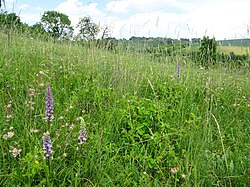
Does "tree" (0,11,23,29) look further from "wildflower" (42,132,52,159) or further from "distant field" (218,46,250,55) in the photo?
"distant field" (218,46,250,55)

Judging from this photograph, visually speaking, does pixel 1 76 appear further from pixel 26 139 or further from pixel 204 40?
pixel 204 40

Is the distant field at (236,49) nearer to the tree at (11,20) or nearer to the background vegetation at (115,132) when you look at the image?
the background vegetation at (115,132)

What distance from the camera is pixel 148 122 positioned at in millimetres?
2590

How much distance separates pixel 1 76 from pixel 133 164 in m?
2.00

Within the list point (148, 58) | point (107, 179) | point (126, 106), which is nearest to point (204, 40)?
point (148, 58)

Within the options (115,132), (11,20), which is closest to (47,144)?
(115,132)

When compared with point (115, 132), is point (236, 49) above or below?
above

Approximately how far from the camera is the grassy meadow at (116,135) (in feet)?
6.26

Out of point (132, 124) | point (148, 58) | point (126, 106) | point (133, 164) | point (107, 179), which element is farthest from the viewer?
point (148, 58)

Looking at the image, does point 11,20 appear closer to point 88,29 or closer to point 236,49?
point 88,29

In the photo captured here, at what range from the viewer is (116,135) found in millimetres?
2488

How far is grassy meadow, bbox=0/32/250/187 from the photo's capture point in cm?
191

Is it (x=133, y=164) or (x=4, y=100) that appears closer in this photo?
(x=133, y=164)

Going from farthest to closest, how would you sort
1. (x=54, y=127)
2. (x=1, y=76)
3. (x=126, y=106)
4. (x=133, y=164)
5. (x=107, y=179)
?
(x=1, y=76)
(x=126, y=106)
(x=54, y=127)
(x=133, y=164)
(x=107, y=179)
